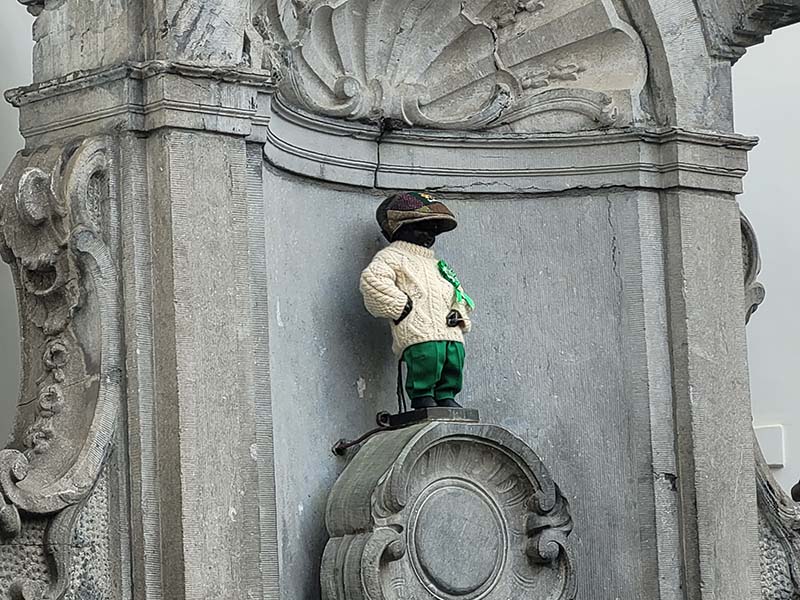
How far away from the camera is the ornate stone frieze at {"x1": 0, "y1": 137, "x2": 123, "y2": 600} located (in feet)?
18.2

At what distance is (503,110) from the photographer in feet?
22.5

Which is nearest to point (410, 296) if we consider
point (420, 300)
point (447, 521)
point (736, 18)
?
point (420, 300)

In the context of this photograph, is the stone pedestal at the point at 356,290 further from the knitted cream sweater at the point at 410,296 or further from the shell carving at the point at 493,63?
the knitted cream sweater at the point at 410,296

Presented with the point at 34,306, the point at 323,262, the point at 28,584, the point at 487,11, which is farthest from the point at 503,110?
the point at 28,584

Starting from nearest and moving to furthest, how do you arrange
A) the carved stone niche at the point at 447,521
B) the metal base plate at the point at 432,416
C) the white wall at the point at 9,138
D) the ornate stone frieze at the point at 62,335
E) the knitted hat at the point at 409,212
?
1. the ornate stone frieze at the point at 62,335
2. the carved stone niche at the point at 447,521
3. the metal base plate at the point at 432,416
4. the knitted hat at the point at 409,212
5. the white wall at the point at 9,138

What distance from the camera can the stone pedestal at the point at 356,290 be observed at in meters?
5.66

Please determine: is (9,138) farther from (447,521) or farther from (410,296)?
(447,521)

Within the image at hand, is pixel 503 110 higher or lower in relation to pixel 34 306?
higher

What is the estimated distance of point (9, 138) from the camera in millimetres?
6609

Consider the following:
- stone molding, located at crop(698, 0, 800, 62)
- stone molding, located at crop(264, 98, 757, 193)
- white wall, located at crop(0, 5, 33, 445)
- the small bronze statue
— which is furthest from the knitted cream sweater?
stone molding, located at crop(698, 0, 800, 62)

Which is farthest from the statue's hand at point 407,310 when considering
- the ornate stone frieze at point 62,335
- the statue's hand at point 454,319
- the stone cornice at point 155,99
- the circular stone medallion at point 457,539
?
the ornate stone frieze at point 62,335

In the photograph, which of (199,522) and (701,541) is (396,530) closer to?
(199,522)

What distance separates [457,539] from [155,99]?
155 cm

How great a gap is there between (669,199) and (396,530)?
150cm
